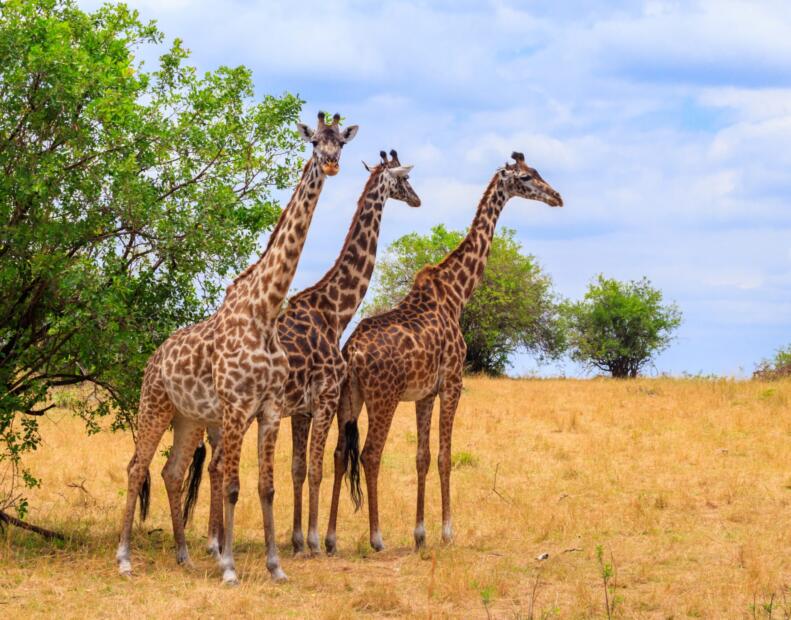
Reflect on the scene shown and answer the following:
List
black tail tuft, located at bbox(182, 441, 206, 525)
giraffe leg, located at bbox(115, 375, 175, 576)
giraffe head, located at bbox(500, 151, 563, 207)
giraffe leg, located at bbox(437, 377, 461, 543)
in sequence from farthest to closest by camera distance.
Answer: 1. giraffe head, located at bbox(500, 151, 563, 207)
2. giraffe leg, located at bbox(437, 377, 461, 543)
3. black tail tuft, located at bbox(182, 441, 206, 525)
4. giraffe leg, located at bbox(115, 375, 175, 576)

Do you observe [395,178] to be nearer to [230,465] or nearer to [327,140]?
[327,140]

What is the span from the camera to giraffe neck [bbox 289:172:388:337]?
11.1m

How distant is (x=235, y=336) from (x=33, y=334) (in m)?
3.45

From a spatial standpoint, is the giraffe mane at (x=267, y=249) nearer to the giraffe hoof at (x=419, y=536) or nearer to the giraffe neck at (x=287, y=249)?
the giraffe neck at (x=287, y=249)

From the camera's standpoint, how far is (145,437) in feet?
33.4

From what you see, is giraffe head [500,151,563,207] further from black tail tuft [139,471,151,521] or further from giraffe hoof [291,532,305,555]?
black tail tuft [139,471,151,521]

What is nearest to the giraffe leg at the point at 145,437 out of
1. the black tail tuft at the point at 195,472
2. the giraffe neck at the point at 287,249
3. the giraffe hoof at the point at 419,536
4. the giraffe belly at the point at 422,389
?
the black tail tuft at the point at 195,472

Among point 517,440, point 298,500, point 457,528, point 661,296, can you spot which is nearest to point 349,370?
point 298,500

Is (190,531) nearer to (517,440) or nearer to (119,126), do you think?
(119,126)

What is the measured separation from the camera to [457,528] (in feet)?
41.7

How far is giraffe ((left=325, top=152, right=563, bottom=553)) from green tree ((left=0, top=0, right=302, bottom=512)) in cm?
217

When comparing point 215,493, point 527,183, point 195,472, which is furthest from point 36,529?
point 527,183

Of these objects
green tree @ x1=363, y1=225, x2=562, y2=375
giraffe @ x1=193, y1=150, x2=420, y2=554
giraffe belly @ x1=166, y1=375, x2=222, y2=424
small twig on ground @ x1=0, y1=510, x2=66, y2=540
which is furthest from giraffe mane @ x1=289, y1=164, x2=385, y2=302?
green tree @ x1=363, y1=225, x2=562, y2=375

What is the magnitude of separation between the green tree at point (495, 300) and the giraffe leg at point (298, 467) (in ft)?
94.7
